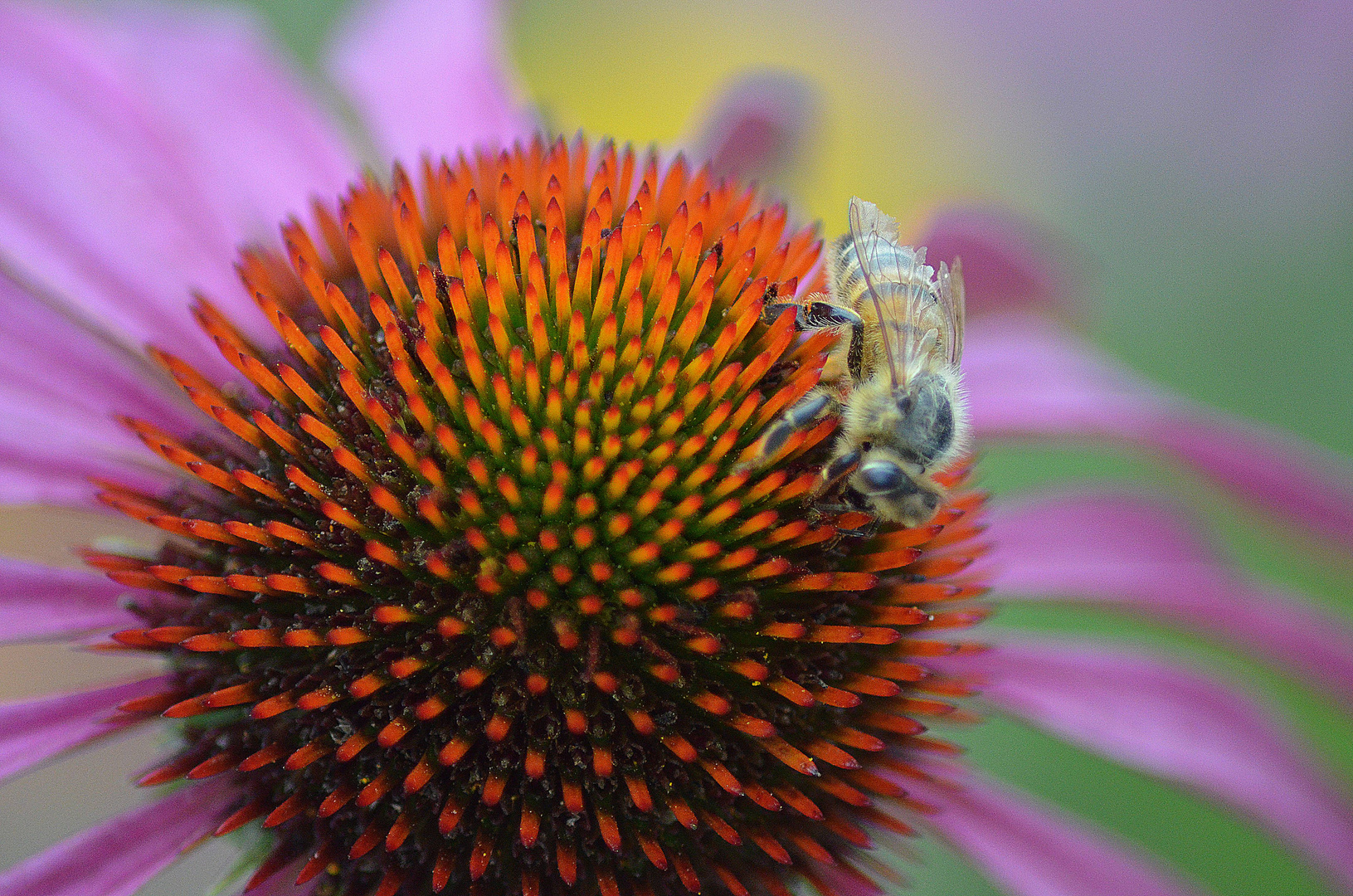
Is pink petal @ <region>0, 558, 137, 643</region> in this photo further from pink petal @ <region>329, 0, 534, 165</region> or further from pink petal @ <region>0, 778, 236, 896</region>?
pink petal @ <region>329, 0, 534, 165</region>

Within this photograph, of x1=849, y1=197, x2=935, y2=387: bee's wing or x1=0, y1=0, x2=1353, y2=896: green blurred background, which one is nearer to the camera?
x1=849, y1=197, x2=935, y2=387: bee's wing

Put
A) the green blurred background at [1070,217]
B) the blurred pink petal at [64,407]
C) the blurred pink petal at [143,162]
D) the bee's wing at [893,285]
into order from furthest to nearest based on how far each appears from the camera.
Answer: the green blurred background at [1070,217]
the blurred pink petal at [143,162]
the blurred pink petal at [64,407]
the bee's wing at [893,285]

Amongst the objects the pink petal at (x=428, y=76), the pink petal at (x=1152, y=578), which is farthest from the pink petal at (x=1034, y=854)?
the pink petal at (x=428, y=76)

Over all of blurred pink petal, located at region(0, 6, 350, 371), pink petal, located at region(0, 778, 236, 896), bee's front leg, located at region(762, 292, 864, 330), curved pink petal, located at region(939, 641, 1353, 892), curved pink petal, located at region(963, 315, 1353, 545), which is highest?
curved pink petal, located at region(963, 315, 1353, 545)

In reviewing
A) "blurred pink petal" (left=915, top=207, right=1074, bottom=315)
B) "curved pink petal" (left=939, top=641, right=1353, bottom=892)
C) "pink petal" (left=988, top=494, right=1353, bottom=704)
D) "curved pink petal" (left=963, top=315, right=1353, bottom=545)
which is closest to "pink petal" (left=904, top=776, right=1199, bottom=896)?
"curved pink petal" (left=939, top=641, right=1353, bottom=892)

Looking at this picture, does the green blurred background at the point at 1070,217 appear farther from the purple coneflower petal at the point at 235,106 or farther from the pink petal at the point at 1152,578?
the purple coneflower petal at the point at 235,106

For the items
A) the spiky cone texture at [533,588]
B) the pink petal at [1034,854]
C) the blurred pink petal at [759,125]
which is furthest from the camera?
the blurred pink petal at [759,125]
